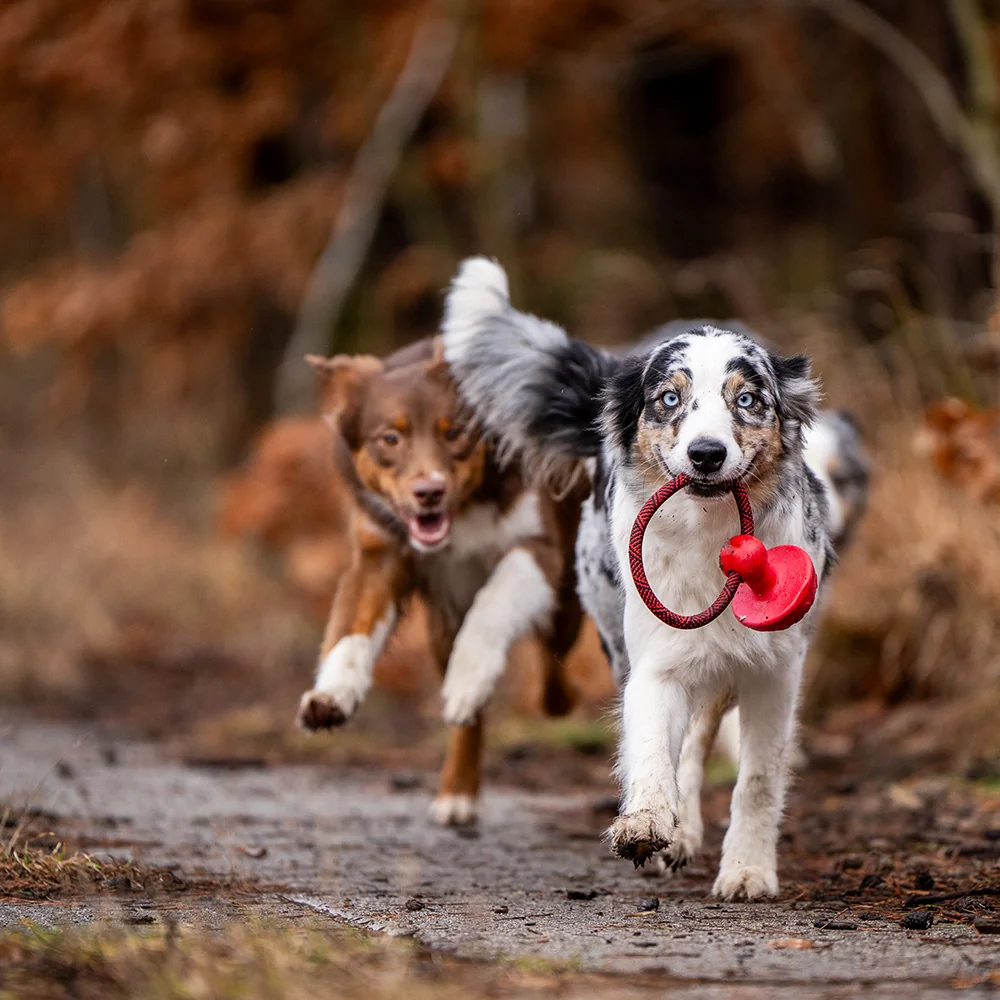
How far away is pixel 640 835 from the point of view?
12.6 feet

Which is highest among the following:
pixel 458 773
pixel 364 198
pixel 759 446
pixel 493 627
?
pixel 364 198

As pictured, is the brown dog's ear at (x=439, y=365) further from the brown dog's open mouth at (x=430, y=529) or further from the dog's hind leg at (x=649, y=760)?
the dog's hind leg at (x=649, y=760)

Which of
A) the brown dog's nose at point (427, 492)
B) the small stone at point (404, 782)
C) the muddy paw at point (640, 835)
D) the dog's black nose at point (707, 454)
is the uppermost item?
the dog's black nose at point (707, 454)

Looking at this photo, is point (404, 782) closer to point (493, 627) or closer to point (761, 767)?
point (493, 627)

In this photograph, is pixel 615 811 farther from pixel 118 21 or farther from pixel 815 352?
pixel 118 21

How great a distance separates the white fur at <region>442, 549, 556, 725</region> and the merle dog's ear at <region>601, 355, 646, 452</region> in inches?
40.7

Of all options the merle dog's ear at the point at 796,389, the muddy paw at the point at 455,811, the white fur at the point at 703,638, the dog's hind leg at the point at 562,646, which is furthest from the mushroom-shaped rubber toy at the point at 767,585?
the muddy paw at the point at 455,811

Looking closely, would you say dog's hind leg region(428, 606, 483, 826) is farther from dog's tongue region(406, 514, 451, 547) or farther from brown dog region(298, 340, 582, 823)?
dog's tongue region(406, 514, 451, 547)

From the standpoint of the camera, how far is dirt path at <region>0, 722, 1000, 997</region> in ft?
10.6

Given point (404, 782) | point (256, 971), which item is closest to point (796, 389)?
point (256, 971)

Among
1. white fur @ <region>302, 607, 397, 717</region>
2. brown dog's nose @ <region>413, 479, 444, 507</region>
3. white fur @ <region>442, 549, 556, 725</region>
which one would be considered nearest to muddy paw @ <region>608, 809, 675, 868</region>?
white fur @ <region>442, 549, 556, 725</region>

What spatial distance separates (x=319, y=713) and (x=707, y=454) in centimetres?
181

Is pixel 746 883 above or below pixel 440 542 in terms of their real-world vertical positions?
below

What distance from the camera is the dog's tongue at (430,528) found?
5484mm
